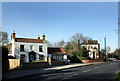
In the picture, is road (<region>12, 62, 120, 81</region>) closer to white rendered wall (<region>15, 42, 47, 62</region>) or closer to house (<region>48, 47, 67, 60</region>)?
white rendered wall (<region>15, 42, 47, 62</region>)

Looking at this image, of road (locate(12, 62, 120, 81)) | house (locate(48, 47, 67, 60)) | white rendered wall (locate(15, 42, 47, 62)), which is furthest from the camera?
house (locate(48, 47, 67, 60))

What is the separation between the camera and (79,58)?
63.4 meters

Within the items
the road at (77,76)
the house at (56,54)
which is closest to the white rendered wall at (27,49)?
the house at (56,54)

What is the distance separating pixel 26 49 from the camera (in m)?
50.8

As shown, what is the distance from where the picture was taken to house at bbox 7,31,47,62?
4944 cm

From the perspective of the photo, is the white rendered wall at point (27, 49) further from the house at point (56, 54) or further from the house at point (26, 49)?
the house at point (56, 54)

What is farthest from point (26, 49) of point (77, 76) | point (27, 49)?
point (77, 76)

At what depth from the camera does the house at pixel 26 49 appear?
1946 inches

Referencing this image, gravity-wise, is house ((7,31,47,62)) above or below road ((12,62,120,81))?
above

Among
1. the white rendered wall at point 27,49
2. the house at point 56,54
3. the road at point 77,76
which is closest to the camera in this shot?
the road at point 77,76

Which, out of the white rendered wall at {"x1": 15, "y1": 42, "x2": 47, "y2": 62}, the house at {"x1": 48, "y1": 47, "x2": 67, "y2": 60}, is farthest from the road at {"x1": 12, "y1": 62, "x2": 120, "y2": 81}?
the house at {"x1": 48, "y1": 47, "x2": 67, "y2": 60}

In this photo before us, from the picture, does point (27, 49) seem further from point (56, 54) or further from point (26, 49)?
point (56, 54)

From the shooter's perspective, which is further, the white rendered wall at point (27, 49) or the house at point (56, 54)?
the house at point (56, 54)

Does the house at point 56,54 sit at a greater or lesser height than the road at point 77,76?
greater
